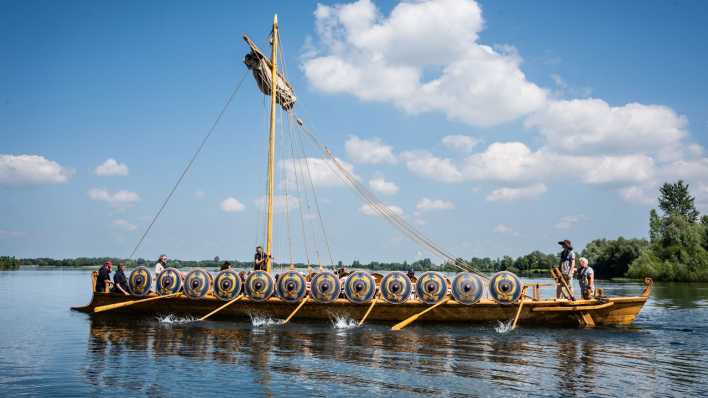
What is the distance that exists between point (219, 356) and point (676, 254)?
249 feet

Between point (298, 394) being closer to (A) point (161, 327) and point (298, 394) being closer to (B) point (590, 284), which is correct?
(A) point (161, 327)

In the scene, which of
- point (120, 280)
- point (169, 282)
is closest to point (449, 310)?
point (169, 282)

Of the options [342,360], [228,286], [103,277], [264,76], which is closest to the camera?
[342,360]

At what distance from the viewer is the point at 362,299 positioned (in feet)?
69.4

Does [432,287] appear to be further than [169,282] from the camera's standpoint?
No

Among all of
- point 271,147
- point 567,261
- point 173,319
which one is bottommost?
point 173,319

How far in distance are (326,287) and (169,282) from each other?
7381mm

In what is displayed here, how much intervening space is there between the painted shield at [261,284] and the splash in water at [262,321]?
89 centimetres

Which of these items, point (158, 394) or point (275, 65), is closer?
point (158, 394)

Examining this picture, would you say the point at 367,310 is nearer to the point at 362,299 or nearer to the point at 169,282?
the point at 362,299

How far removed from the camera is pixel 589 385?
1190 cm

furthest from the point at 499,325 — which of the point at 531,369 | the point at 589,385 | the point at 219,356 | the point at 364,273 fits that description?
the point at 219,356

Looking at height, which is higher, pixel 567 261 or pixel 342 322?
pixel 567 261

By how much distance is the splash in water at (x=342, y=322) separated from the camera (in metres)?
21.1
